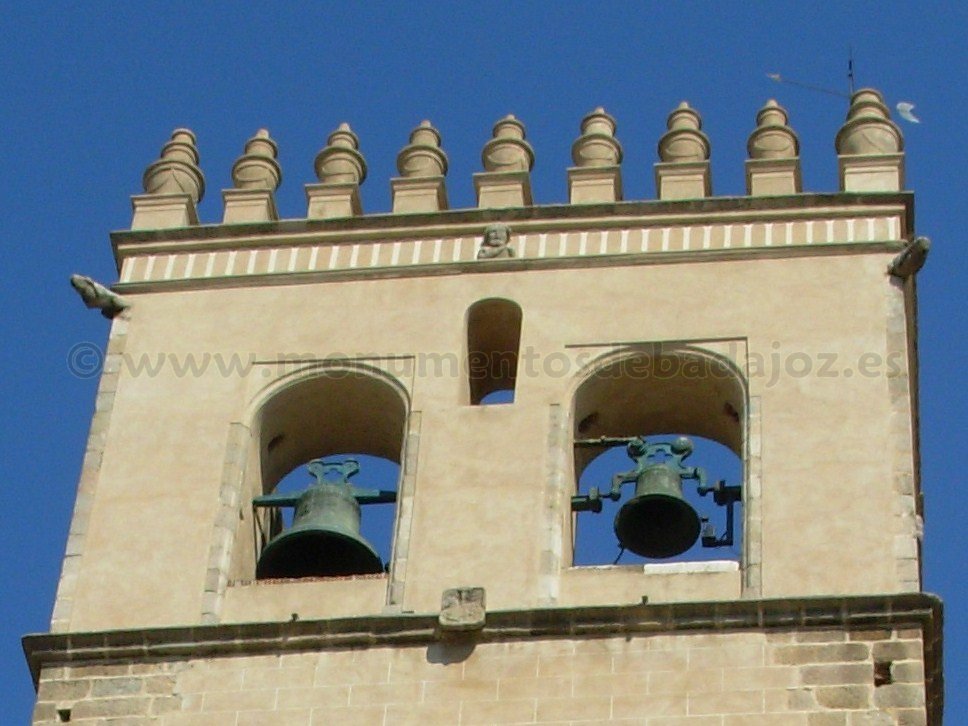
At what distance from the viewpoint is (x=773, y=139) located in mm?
27172

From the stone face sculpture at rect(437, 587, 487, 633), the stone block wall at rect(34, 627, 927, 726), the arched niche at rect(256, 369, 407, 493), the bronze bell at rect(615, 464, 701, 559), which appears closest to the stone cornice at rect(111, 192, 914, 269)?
the arched niche at rect(256, 369, 407, 493)

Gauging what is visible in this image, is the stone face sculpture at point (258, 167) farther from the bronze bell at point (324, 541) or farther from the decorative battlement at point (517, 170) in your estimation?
the bronze bell at point (324, 541)

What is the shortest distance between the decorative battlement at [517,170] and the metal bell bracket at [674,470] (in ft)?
7.32

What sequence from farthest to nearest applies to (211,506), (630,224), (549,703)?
1. (630,224)
2. (211,506)
3. (549,703)

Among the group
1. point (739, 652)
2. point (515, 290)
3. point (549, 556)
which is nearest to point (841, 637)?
point (739, 652)

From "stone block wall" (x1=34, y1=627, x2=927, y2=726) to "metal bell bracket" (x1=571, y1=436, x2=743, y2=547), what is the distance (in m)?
1.66

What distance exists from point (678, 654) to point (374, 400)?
3689 mm

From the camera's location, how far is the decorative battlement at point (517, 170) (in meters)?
26.8

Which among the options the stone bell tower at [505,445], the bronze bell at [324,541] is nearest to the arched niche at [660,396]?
the stone bell tower at [505,445]

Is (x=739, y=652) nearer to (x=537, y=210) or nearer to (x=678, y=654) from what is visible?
(x=678, y=654)

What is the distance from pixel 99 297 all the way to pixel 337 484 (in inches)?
98.0

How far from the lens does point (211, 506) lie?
24.6m

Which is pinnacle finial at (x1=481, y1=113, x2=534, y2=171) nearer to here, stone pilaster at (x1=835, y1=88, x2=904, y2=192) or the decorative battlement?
the decorative battlement

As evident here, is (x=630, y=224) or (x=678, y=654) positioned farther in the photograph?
(x=630, y=224)
